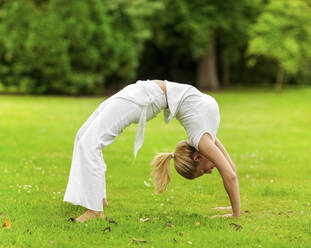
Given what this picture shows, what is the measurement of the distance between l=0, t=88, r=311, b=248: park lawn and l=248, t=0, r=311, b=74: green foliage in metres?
20.2

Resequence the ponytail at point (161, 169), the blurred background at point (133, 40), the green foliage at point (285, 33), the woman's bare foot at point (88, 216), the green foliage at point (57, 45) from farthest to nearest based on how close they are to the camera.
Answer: the green foliage at point (285, 33) → the blurred background at point (133, 40) → the green foliage at point (57, 45) → the ponytail at point (161, 169) → the woman's bare foot at point (88, 216)

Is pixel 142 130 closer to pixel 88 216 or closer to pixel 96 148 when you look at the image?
pixel 96 148

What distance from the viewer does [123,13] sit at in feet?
103

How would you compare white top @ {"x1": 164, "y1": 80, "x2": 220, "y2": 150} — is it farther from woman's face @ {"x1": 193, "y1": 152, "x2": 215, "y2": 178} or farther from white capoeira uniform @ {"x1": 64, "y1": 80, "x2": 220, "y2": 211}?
woman's face @ {"x1": 193, "y1": 152, "x2": 215, "y2": 178}

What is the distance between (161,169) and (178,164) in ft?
0.81

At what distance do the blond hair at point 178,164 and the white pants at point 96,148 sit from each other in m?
0.57

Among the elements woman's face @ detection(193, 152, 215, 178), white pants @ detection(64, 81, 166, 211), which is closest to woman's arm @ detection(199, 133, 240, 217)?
woman's face @ detection(193, 152, 215, 178)

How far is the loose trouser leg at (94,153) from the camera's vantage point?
5.64 m

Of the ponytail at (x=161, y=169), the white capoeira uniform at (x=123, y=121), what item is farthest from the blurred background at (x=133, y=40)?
the white capoeira uniform at (x=123, y=121)

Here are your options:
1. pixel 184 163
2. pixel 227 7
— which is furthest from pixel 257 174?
pixel 227 7

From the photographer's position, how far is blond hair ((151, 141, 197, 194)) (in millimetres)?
5875

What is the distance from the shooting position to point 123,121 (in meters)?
5.76

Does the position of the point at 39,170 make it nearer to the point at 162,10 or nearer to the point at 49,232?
the point at 49,232

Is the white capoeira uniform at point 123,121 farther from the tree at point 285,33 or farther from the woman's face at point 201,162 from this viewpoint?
the tree at point 285,33
